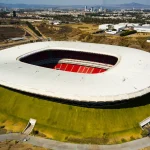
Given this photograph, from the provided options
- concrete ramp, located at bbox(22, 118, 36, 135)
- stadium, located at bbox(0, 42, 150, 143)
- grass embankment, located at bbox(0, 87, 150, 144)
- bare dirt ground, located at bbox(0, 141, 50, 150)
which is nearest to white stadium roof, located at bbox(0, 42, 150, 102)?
stadium, located at bbox(0, 42, 150, 143)

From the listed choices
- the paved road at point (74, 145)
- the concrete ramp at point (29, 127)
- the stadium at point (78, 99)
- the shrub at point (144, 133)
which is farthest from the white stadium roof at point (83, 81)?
the paved road at point (74, 145)

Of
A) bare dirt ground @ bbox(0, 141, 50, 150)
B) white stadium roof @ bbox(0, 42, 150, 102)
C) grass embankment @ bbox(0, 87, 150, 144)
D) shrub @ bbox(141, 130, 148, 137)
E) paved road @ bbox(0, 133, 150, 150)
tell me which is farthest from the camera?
shrub @ bbox(141, 130, 148, 137)

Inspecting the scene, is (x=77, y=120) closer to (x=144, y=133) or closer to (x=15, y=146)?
Answer: (x=15, y=146)

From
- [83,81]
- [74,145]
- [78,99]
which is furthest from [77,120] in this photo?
[83,81]

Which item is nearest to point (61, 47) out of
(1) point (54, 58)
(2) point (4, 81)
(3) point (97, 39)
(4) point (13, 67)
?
(1) point (54, 58)

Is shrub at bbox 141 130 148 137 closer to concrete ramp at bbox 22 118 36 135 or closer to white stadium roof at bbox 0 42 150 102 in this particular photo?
white stadium roof at bbox 0 42 150 102

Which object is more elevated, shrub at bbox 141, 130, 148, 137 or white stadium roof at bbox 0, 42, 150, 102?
white stadium roof at bbox 0, 42, 150, 102

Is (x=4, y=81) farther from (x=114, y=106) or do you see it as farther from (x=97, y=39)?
(x=97, y=39)
